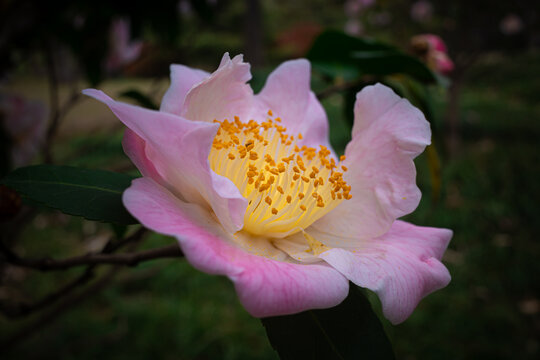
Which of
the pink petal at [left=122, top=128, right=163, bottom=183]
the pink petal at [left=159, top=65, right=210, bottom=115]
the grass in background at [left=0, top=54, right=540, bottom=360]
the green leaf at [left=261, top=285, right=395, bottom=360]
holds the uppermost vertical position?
the pink petal at [left=159, top=65, right=210, bottom=115]

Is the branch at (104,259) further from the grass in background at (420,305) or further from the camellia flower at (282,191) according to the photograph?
the grass in background at (420,305)

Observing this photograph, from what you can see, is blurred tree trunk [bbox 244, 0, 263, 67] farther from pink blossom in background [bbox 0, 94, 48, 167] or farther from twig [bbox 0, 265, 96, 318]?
twig [bbox 0, 265, 96, 318]

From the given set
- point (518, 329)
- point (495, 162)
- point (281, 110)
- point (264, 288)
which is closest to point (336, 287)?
point (264, 288)

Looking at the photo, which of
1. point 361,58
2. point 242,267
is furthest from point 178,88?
point 361,58

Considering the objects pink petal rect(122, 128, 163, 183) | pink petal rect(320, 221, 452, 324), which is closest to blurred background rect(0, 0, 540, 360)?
pink petal rect(122, 128, 163, 183)

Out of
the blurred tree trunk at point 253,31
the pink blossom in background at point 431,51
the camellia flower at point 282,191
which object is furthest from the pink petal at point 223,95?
the blurred tree trunk at point 253,31

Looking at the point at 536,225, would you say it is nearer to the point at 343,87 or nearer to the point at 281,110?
the point at 343,87
